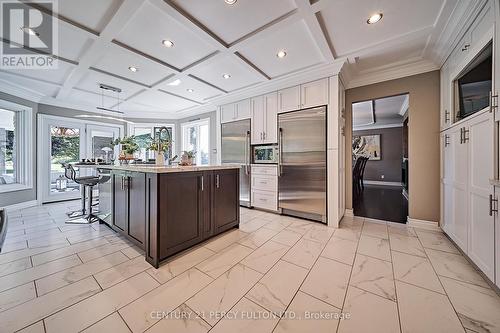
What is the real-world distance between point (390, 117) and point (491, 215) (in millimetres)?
6708

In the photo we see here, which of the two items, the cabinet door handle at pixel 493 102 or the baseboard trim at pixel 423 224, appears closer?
the cabinet door handle at pixel 493 102

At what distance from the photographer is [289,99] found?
11.1 feet

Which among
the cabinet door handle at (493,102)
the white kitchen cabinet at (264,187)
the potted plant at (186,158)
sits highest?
the cabinet door handle at (493,102)

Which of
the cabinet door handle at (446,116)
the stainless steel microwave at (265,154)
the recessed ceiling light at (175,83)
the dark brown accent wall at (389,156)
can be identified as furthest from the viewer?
the dark brown accent wall at (389,156)

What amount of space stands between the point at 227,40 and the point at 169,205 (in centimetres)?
214

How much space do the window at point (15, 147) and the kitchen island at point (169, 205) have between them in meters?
→ 3.30

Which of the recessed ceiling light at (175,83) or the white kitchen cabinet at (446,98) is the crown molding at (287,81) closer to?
the recessed ceiling light at (175,83)

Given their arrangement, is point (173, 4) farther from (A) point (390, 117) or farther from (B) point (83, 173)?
(A) point (390, 117)

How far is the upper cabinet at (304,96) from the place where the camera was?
300cm

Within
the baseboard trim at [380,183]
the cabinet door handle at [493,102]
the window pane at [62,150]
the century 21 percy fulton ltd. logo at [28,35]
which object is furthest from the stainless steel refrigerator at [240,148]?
the baseboard trim at [380,183]

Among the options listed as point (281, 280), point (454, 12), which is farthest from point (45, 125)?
point (454, 12)

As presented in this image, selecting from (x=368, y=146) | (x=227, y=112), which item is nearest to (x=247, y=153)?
(x=227, y=112)

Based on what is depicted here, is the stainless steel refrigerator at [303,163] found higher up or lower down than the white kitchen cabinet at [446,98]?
lower down

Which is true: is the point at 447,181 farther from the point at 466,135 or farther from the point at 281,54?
the point at 281,54
